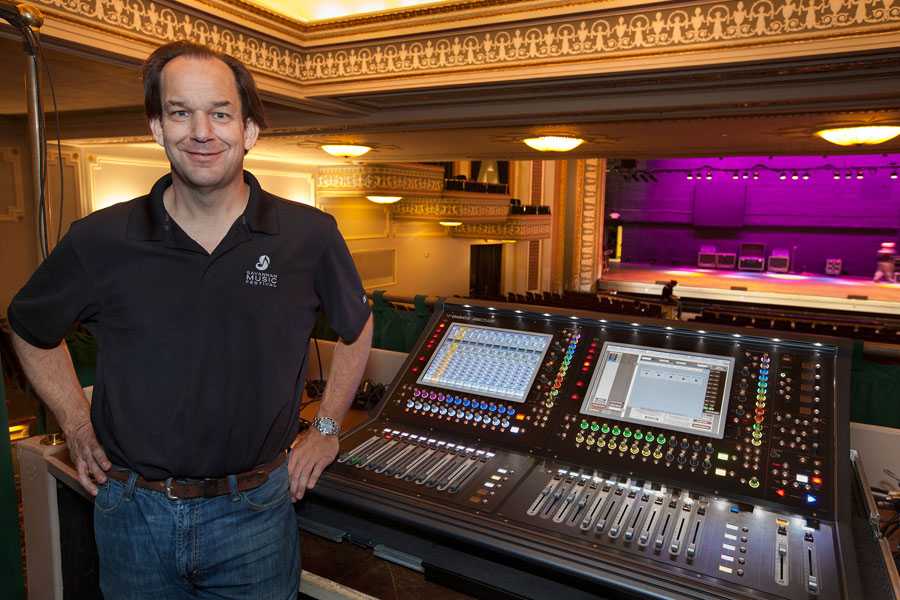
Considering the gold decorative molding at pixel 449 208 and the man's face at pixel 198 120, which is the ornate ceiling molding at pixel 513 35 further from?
the gold decorative molding at pixel 449 208

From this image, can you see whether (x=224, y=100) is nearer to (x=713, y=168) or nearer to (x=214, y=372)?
(x=214, y=372)

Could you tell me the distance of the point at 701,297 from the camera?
16.0m

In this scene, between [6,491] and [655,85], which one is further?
[655,85]

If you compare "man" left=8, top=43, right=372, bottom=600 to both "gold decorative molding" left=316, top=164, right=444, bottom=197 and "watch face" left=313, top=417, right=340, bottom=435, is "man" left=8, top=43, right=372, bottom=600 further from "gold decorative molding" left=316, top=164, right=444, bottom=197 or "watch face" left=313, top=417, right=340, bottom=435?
"gold decorative molding" left=316, top=164, right=444, bottom=197

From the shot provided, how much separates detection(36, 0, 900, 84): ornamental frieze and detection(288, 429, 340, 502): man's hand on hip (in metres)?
3.14

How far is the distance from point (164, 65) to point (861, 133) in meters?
6.03

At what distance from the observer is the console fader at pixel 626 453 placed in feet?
3.63

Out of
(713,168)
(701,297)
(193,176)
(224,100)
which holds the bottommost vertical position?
(701,297)

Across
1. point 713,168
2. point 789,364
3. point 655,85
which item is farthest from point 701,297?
point 789,364

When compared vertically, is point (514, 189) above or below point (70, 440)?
above

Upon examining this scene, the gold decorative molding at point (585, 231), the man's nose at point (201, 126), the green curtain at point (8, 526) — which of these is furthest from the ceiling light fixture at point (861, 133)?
the gold decorative molding at point (585, 231)

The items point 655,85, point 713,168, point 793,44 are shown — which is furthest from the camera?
point 713,168

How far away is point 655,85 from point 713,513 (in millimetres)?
3741

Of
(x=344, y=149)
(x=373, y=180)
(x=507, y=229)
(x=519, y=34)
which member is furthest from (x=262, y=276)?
(x=507, y=229)
